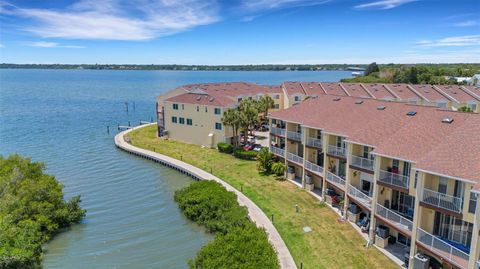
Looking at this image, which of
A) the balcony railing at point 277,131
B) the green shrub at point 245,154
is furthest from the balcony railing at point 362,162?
the green shrub at point 245,154

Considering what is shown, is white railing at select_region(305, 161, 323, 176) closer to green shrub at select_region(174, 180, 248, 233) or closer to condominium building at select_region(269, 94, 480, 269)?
condominium building at select_region(269, 94, 480, 269)

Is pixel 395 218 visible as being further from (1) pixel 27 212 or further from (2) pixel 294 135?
(1) pixel 27 212

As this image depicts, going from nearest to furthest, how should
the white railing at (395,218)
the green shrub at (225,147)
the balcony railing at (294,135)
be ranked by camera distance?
the white railing at (395,218) < the balcony railing at (294,135) < the green shrub at (225,147)

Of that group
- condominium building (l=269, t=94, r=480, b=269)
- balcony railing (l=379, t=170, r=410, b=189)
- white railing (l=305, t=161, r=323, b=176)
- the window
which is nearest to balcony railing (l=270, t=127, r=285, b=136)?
condominium building (l=269, t=94, r=480, b=269)

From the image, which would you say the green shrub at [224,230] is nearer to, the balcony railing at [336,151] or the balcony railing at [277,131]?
the balcony railing at [336,151]

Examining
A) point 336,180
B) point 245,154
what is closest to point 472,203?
point 336,180

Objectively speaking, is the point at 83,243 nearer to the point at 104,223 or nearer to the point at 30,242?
the point at 104,223
